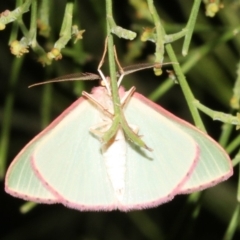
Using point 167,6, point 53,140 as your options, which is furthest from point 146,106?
point 167,6

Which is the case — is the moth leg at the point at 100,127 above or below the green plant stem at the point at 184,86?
below

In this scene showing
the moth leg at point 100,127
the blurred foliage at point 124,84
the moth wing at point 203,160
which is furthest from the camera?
the blurred foliage at point 124,84

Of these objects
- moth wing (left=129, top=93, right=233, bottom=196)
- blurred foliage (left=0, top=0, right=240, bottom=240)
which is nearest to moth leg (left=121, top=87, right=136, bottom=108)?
moth wing (left=129, top=93, right=233, bottom=196)

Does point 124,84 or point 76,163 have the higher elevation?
point 76,163

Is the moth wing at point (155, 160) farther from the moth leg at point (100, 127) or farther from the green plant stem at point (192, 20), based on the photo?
the green plant stem at point (192, 20)

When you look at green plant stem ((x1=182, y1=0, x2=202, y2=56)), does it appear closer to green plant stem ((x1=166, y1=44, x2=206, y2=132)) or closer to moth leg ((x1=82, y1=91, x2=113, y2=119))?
green plant stem ((x1=166, y1=44, x2=206, y2=132))

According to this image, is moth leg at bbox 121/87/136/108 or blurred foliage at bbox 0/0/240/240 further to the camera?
blurred foliage at bbox 0/0/240/240

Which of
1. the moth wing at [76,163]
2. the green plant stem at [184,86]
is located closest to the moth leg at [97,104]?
the moth wing at [76,163]

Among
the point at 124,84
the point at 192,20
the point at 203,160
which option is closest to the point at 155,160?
the point at 203,160

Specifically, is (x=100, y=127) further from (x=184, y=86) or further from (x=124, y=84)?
(x=124, y=84)
